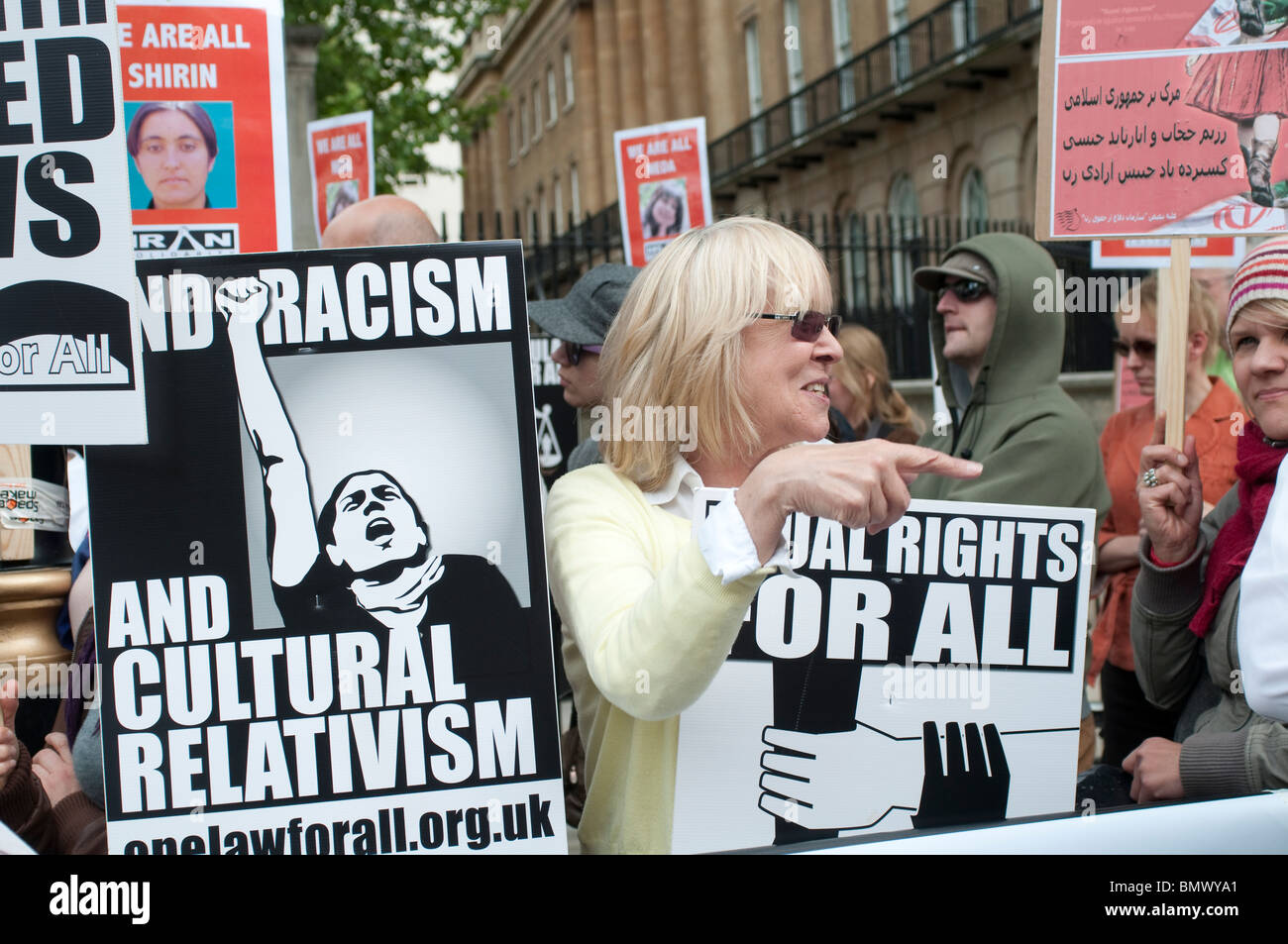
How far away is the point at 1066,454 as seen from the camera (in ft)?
10.1

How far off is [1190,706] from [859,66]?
22.3 metres

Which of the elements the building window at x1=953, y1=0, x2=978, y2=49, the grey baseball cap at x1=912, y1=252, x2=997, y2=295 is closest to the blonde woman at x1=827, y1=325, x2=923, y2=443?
the grey baseball cap at x1=912, y1=252, x2=997, y2=295

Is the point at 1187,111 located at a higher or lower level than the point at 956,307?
higher

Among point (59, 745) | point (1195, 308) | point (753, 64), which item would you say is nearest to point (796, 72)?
point (753, 64)

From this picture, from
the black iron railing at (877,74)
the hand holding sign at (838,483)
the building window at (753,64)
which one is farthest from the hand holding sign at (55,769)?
the building window at (753,64)

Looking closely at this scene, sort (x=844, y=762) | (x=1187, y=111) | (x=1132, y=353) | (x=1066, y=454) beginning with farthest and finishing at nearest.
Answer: (x=1132, y=353)
(x=1066, y=454)
(x=1187, y=111)
(x=844, y=762)

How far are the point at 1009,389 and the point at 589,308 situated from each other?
1243mm

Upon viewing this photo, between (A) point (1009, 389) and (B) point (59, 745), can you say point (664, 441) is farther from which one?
(A) point (1009, 389)

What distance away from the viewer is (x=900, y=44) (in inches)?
859

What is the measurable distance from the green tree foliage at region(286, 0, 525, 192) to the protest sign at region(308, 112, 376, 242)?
8.91 m

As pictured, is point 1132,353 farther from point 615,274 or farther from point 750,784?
point 750,784

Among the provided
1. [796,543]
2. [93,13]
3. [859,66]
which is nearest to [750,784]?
[796,543]

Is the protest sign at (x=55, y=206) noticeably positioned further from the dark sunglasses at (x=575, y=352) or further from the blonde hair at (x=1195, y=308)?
the blonde hair at (x=1195, y=308)

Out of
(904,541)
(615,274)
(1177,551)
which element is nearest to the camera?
(904,541)
